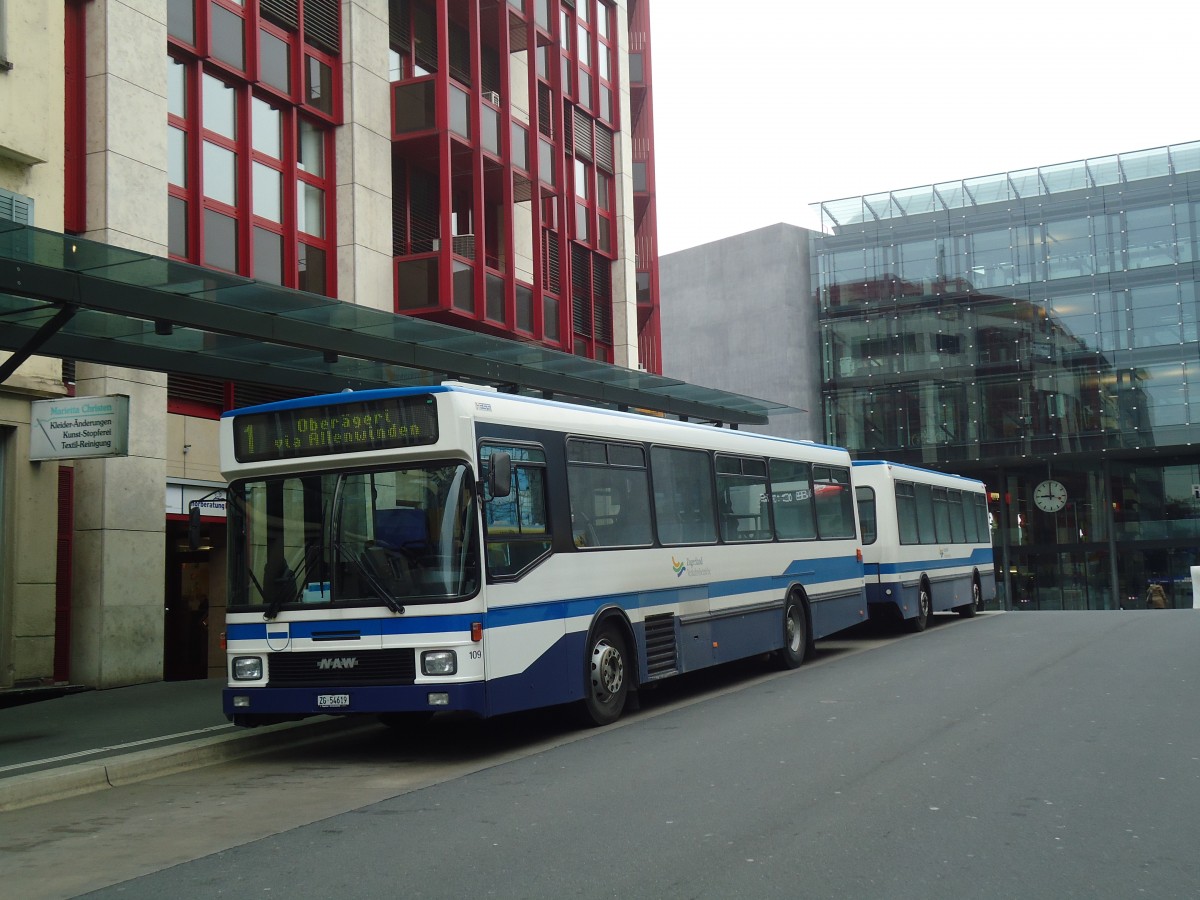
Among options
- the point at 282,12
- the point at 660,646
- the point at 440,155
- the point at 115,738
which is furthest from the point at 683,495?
the point at 282,12

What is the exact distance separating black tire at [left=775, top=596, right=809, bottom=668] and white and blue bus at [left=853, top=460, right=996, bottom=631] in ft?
15.8

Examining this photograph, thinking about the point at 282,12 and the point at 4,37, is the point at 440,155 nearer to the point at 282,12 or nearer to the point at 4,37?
the point at 282,12

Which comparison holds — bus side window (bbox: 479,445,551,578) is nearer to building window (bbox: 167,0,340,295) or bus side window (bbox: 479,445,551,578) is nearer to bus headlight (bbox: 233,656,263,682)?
bus headlight (bbox: 233,656,263,682)

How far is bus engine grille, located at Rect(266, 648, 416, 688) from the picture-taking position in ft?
33.2

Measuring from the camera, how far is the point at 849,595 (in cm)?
1914

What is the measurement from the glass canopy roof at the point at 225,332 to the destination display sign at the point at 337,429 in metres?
1.58

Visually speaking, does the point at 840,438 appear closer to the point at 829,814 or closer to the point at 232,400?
the point at 232,400

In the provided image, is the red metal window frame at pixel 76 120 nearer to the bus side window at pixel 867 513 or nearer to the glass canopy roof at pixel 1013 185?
the bus side window at pixel 867 513

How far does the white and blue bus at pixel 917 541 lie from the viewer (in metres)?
22.1

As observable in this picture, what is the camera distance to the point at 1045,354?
52969 mm

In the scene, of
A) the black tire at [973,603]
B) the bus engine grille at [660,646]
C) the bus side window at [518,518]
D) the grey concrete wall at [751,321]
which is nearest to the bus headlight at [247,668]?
the bus side window at [518,518]

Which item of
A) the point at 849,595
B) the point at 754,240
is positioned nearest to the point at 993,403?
the point at 754,240

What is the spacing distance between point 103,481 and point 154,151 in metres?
4.49

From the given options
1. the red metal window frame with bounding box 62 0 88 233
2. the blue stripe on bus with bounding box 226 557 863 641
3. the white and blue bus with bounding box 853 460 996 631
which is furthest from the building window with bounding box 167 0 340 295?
the white and blue bus with bounding box 853 460 996 631
